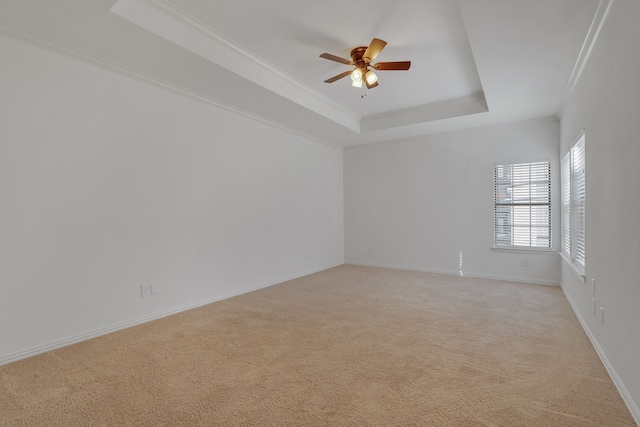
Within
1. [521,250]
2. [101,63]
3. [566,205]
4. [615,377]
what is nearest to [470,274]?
[521,250]

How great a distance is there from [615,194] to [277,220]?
399 centimetres

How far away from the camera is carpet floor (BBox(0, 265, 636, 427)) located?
1.80 metres

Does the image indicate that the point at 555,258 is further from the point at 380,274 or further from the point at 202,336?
the point at 202,336

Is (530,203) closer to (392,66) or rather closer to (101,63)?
(392,66)

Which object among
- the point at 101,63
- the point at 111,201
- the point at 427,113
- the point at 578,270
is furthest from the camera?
the point at 427,113

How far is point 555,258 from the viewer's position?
188 inches

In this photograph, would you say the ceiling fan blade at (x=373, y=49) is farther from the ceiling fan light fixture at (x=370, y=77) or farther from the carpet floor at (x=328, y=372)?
the carpet floor at (x=328, y=372)

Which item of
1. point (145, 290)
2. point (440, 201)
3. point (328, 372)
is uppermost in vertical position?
point (440, 201)

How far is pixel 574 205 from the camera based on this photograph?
368 cm

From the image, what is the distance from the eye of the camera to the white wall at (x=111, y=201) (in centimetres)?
252

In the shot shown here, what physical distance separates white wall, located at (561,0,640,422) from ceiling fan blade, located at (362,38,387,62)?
1604 mm

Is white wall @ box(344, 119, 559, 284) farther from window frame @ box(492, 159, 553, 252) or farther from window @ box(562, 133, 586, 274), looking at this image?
window @ box(562, 133, 586, 274)

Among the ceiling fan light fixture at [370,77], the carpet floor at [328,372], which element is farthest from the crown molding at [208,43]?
the carpet floor at [328,372]

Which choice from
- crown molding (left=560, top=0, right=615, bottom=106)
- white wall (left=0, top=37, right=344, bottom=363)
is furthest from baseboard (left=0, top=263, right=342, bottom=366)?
crown molding (left=560, top=0, right=615, bottom=106)
